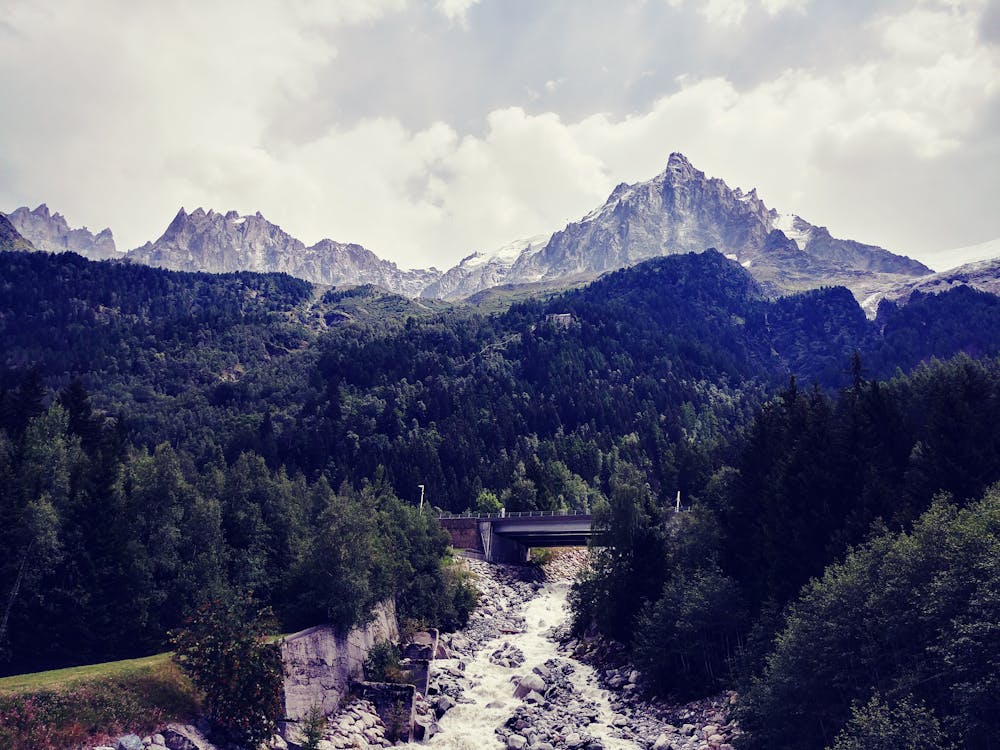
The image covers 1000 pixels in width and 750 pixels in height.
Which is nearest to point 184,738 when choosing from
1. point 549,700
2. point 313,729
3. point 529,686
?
point 313,729

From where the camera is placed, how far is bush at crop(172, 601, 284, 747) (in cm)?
4900

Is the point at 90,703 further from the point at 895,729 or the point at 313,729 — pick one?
the point at 895,729

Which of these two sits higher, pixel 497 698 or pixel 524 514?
pixel 524 514

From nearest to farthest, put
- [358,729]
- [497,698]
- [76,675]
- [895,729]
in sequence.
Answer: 1. [895,729]
2. [76,675]
3. [358,729]
4. [497,698]

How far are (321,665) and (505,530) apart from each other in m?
65.5

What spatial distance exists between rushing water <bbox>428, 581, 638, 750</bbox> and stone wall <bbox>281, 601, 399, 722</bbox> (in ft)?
30.5

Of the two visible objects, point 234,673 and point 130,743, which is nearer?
point 130,743

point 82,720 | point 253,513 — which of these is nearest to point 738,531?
point 253,513

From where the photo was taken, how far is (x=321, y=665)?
197ft

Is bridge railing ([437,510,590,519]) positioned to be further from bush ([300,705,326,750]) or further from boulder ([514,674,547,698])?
bush ([300,705,326,750])

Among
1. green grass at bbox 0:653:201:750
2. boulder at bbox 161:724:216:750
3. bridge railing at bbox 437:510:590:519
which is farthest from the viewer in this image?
bridge railing at bbox 437:510:590:519

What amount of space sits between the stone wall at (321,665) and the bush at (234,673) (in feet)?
7.09

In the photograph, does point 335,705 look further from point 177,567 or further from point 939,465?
point 939,465

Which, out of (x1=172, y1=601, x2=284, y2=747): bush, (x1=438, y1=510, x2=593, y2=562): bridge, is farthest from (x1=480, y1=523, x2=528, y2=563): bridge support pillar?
(x1=172, y1=601, x2=284, y2=747): bush
